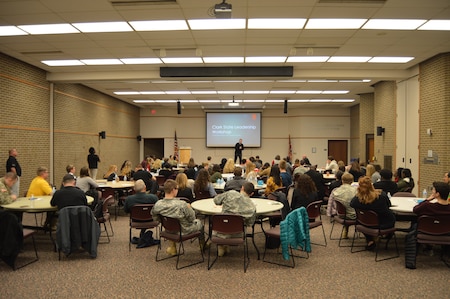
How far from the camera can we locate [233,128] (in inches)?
779

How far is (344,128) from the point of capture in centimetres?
1972

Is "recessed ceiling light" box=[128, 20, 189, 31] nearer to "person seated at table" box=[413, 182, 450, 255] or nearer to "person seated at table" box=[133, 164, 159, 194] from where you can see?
"person seated at table" box=[133, 164, 159, 194]

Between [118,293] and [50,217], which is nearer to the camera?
[118,293]

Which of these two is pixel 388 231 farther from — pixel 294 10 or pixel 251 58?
pixel 251 58

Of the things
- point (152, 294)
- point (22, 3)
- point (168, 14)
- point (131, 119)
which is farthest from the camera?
point (131, 119)

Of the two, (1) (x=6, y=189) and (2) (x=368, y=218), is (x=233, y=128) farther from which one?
(2) (x=368, y=218)

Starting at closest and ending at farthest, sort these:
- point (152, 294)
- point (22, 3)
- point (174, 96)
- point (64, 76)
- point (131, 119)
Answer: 1. point (152, 294)
2. point (22, 3)
3. point (64, 76)
4. point (174, 96)
5. point (131, 119)

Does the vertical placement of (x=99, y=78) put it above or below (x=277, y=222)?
above

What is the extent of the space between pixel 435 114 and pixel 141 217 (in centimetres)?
814

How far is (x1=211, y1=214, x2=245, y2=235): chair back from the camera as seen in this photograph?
14.5ft

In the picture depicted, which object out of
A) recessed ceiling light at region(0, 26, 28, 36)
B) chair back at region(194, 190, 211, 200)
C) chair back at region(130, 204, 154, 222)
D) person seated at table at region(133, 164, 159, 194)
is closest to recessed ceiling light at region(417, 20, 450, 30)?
chair back at region(194, 190, 211, 200)

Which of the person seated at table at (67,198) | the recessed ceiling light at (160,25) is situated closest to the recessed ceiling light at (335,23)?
the recessed ceiling light at (160,25)

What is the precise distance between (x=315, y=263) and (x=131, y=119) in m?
15.8

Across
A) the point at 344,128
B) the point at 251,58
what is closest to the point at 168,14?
the point at 251,58
